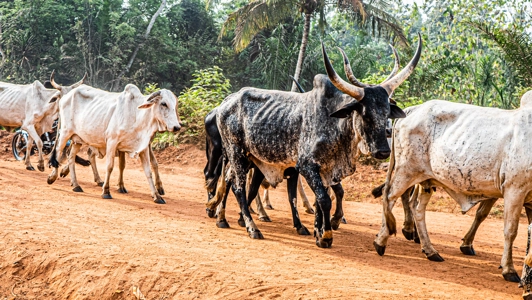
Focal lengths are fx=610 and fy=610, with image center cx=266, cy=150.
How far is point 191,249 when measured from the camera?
628 cm

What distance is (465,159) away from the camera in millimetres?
5996

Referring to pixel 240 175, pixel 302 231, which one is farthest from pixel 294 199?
pixel 240 175

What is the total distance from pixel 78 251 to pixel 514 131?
4426 millimetres

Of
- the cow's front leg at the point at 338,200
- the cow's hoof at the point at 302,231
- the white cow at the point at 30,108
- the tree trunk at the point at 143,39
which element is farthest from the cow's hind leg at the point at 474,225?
the tree trunk at the point at 143,39

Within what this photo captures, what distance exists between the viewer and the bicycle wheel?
14.5 m

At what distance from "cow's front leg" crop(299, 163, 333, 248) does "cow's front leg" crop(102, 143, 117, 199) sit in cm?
413

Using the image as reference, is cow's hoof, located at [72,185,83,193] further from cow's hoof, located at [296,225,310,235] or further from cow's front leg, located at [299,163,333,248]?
cow's front leg, located at [299,163,333,248]

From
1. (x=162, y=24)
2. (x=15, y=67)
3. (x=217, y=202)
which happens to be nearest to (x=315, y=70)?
(x=162, y=24)

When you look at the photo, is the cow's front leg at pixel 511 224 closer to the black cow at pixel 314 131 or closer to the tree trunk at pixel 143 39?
the black cow at pixel 314 131

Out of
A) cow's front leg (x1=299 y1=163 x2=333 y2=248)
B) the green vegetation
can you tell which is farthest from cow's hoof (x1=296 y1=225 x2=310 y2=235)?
the green vegetation

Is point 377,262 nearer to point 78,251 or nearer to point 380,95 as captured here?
point 380,95

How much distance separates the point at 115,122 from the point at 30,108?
13.5ft

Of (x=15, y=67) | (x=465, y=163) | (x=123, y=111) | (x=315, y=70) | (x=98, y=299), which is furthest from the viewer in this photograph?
(x=15, y=67)

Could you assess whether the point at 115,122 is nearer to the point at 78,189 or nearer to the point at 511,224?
the point at 78,189
